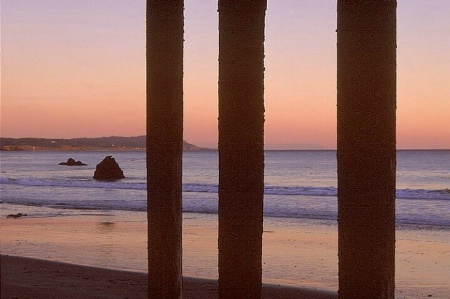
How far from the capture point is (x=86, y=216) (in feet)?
85.9

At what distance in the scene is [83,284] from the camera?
1103cm

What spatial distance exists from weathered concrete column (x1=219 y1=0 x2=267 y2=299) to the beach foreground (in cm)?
480

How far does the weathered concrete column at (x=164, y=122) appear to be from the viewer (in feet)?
16.9

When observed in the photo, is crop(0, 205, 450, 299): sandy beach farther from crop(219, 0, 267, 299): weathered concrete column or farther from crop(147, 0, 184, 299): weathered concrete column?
crop(219, 0, 267, 299): weathered concrete column

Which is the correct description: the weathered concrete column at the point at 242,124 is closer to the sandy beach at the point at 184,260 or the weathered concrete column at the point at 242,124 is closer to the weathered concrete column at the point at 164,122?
the weathered concrete column at the point at 164,122

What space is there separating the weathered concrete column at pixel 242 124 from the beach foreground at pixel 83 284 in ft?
15.7

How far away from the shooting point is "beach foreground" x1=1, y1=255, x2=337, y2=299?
972 cm

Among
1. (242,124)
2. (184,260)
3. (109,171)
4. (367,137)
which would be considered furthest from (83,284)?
(109,171)

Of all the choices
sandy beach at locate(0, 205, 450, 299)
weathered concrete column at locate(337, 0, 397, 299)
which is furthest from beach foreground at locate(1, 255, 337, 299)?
weathered concrete column at locate(337, 0, 397, 299)

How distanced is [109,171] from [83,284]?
56642 mm

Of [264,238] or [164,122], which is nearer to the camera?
[164,122]

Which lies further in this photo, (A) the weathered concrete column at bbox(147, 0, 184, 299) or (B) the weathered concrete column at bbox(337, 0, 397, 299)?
(A) the weathered concrete column at bbox(147, 0, 184, 299)

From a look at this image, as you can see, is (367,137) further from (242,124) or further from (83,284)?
(83,284)

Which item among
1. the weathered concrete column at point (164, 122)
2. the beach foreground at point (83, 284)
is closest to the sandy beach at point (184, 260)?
the beach foreground at point (83, 284)
